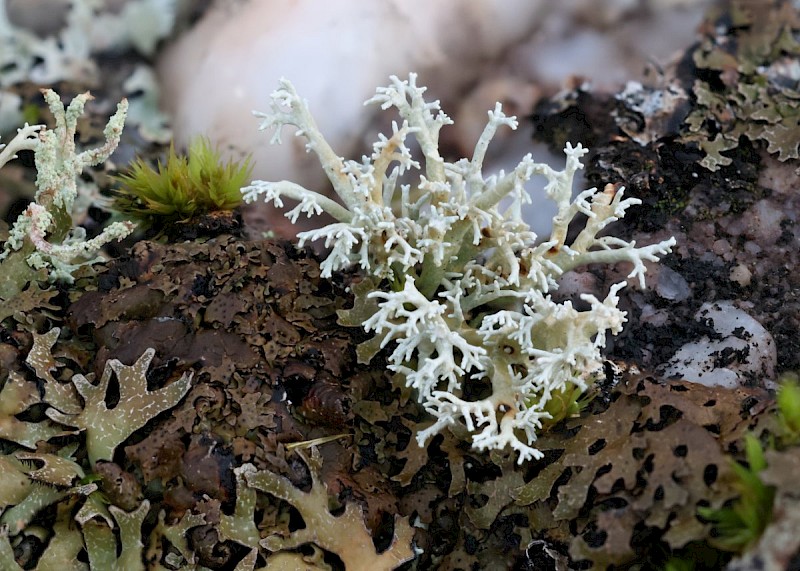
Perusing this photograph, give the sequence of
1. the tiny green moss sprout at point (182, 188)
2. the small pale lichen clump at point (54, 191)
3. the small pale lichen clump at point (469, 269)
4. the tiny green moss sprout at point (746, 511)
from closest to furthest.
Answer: the tiny green moss sprout at point (746, 511)
the small pale lichen clump at point (469, 269)
the small pale lichen clump at point (54, 191)
the tiny green moss sprout at point (182, 188)

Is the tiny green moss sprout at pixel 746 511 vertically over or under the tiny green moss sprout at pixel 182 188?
under

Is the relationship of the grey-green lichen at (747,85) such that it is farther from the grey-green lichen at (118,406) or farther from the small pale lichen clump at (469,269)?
the grey-green lichen at (118,406)

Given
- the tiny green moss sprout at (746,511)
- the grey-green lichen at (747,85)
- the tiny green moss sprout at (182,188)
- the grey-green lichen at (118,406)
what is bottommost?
the tiny green moss sprout at (746,511)

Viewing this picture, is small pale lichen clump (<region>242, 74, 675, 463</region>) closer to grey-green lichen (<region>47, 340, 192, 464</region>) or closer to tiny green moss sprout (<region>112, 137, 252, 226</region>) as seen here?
tiny green moss sprout (<region>112, 137, 252, 226</region>)

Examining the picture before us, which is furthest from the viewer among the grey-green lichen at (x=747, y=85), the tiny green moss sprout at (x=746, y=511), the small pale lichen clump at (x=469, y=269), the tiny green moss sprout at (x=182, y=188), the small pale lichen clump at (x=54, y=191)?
the grey-green lichen at (x=747, y=85)

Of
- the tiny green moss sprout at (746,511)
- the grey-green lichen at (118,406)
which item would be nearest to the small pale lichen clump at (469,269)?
the tiny green moss sprout at (746,511)
